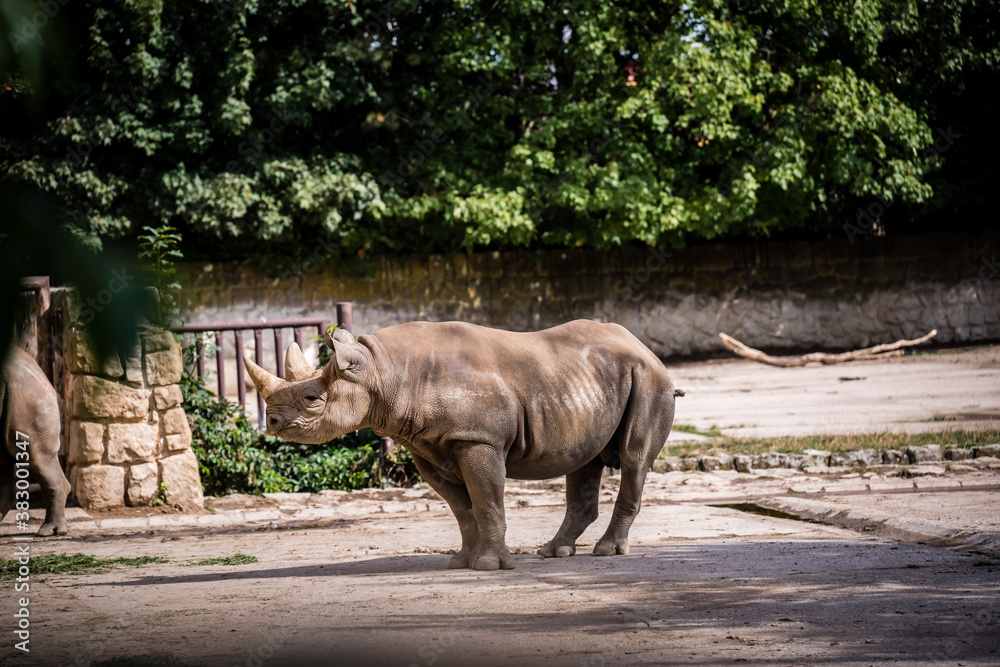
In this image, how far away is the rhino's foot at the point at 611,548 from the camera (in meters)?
5.83

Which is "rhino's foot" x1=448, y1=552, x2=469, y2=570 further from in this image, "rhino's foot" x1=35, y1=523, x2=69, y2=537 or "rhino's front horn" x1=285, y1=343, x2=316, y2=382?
"rhino's foot" x1=35, y1=523, x2=69, y2=537

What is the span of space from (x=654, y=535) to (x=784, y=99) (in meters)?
15.2

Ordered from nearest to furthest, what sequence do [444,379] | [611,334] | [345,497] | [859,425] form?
[444,379], [611,334], [345,497], [859,425]

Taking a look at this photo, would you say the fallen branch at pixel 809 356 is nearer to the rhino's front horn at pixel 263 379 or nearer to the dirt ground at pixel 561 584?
the dirt ground at pixel 561 584

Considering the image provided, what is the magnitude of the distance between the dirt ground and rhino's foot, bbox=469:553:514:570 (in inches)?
3.4

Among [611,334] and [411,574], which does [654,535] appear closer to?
[611,334]

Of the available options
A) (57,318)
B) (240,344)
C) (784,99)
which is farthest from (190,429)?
(784,99)

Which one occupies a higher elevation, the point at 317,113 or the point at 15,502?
the point at 317,113

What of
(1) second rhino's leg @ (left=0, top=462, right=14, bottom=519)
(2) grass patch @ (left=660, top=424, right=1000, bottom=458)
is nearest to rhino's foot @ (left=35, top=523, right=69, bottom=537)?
(1) second rhino's leg @ (left=0, top=462, right=14, bottom=519)

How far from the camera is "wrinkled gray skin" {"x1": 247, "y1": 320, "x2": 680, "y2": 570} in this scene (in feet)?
17.0

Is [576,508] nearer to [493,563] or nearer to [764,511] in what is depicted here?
[493,563]

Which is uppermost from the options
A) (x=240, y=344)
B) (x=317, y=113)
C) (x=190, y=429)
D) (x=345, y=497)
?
(x=317, y=113)

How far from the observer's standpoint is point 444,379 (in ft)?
17.4

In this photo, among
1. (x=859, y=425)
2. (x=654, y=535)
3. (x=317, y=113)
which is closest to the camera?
(x=654, y=535)
